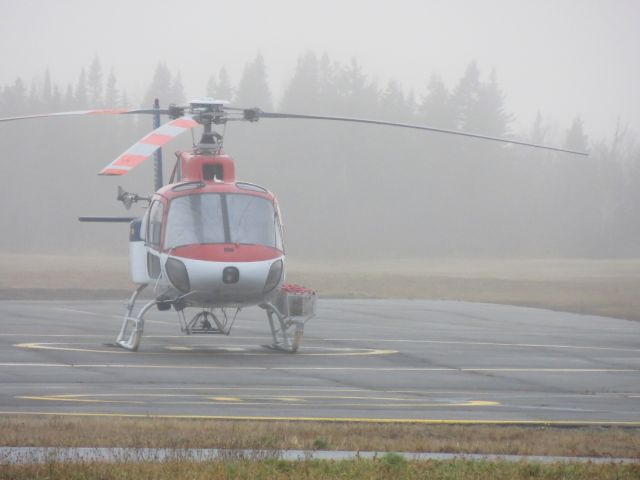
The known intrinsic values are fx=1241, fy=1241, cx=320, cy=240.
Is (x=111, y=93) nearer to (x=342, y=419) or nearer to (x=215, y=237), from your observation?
(x=215, y=237)

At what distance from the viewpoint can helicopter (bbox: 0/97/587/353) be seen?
2009 centimetres

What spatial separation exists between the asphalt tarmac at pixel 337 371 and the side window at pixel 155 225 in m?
1.95

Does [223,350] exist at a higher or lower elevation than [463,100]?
lower

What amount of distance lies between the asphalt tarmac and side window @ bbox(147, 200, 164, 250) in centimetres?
195

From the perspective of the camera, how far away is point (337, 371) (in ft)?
62.8

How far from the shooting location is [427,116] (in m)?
110

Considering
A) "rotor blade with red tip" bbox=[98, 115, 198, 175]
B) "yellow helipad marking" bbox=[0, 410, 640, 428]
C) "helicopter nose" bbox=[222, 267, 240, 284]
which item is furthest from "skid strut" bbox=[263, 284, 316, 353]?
"yellow helipad marking" bbox=[0, 410, 640, 428]

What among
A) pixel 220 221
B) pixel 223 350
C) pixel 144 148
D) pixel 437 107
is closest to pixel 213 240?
pixel 220 221

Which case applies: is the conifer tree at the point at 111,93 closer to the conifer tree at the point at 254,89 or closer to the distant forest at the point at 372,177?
the distant forest at the point at 372,177

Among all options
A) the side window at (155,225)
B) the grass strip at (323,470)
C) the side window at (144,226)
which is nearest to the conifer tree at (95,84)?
the side window at (144,226)

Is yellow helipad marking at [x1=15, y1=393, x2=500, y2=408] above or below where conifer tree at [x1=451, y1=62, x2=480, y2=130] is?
below

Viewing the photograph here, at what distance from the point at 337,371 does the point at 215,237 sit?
310 centimetres

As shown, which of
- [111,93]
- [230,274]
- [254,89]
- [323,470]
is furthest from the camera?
[111,93]

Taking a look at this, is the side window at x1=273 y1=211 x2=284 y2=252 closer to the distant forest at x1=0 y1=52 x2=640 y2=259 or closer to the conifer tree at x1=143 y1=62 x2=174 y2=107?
the distant forest at x1=0 y1=52 x2=640 y2=259
